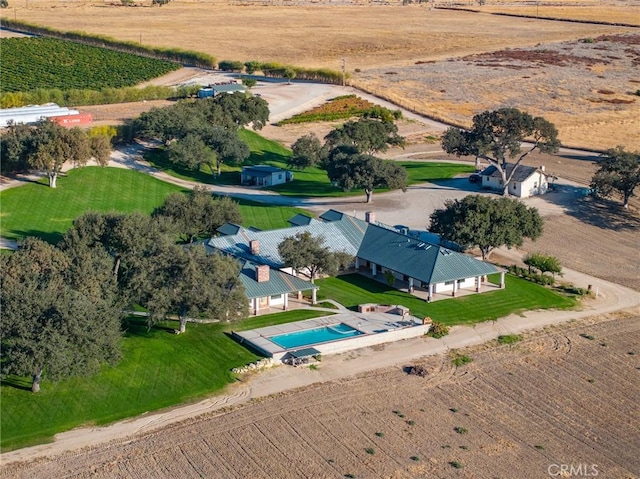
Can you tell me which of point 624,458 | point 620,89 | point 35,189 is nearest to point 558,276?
point 624,458

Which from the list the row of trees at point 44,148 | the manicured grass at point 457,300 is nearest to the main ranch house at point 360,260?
the manicured grass at point 457,300

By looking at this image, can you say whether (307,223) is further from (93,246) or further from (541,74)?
(541,74)

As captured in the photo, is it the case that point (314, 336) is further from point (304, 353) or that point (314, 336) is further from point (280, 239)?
point (280, 239)

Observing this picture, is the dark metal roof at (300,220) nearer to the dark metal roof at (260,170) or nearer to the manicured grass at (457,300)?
the manicured grass at (457,300)

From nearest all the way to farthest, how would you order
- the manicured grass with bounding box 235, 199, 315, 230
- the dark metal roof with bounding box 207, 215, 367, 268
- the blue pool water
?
the blue pool water, the dark metal roof with bounding box 207, 215, 367, 268, the manicured grass with bounding box 235, 199, 315, 230

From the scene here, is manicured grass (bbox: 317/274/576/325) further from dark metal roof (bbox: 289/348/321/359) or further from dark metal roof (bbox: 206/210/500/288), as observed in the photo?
dark metal roof (bbox: 289/348/321/359)

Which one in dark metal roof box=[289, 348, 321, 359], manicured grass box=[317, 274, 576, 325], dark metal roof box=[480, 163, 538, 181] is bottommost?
dark metal roof box=[289, 348, 321, 359]

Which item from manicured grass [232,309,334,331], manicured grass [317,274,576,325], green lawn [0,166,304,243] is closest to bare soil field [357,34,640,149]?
green lawn [0,166,304,243]

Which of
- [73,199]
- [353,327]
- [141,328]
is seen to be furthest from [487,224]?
[73,199]

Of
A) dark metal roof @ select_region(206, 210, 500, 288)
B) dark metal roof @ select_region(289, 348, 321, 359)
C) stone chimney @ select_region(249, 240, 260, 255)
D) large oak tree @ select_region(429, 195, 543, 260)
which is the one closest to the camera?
dark metal roof @ select_region(289, 348, 321, 359)
